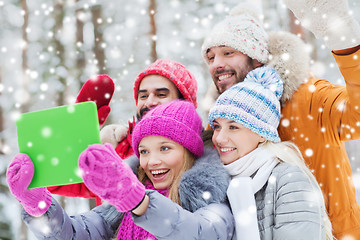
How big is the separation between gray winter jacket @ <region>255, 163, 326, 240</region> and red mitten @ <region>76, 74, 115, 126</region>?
1301mm

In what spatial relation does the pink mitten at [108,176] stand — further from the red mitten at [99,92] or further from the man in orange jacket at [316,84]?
the red mitten at [99,92]

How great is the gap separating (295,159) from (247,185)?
0.33 m

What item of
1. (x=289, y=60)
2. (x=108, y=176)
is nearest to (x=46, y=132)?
(x=108, y=176)

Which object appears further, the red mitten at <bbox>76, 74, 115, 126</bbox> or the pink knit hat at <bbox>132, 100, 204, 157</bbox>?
the red mitten at <bbox>76, 74, 115, 126</bbox>

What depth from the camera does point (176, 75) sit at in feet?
8.15

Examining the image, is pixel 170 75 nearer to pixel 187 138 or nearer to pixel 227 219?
pixel 187 138

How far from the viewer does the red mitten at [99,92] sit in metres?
2.40

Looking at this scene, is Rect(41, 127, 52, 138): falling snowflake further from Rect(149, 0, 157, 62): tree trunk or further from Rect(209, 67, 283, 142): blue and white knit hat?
Rect(149, 0, 157, 62): tree trunk

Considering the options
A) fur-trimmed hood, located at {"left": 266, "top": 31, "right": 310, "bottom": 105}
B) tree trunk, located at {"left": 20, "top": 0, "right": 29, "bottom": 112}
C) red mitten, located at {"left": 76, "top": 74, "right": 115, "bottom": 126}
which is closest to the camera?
fur-trimmed hood, located at {"left": 266, "top": 31, "right": 310, "bottom": 105}

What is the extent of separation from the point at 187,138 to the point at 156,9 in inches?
154

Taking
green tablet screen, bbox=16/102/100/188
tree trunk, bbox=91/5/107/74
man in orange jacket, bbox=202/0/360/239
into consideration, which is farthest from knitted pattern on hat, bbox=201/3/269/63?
tree trunk, bbox=91/5/107/74

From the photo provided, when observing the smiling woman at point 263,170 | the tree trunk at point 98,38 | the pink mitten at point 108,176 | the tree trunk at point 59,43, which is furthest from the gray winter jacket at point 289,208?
the tree trunk at point 59,43

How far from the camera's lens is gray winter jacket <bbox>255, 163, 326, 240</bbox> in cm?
151

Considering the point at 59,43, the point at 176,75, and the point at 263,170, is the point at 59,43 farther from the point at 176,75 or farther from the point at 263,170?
the point at 263,170
